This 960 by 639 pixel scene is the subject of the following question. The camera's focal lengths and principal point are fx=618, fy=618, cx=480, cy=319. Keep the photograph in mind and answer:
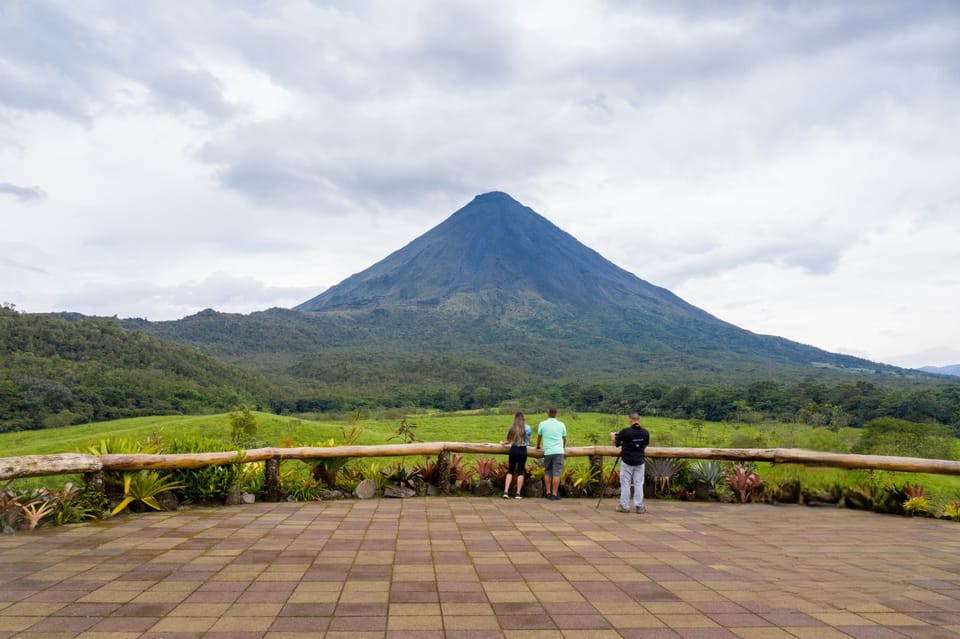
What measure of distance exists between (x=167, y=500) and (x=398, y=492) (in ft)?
9.88

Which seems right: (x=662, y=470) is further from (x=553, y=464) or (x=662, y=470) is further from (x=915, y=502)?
(x=915, y=502)

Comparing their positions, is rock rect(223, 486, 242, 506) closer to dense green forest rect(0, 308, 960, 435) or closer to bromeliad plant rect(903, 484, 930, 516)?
bromeliad plant rect(903, 484, 930, 516)

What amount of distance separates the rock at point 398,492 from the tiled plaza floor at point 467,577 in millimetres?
1153

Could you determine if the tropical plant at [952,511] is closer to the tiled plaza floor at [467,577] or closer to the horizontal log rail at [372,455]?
the horizontal log rail at [372,455]

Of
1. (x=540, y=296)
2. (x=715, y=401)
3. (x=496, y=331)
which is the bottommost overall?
(x=715, y=401)

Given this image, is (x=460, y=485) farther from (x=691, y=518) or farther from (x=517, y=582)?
(x=517, y=582)

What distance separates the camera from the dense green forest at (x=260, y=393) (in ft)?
163

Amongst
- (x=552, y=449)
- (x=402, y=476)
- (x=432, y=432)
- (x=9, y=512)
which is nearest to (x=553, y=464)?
(x=552, y=449)

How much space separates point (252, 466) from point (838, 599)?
23.1 ft

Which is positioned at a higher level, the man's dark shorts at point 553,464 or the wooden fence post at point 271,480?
the man's dark shorts at point 553,464

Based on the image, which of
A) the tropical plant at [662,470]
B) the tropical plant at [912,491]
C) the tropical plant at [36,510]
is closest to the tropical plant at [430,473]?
the tropical plant at [662,470]

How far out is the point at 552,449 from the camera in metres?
9.10

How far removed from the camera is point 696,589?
4.75 metres

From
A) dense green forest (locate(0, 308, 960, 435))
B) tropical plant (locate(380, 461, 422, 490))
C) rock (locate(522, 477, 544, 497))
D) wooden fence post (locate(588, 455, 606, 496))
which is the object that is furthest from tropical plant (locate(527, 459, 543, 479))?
dense green forest (locate(0, 308, 960, 435))
